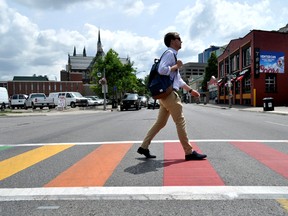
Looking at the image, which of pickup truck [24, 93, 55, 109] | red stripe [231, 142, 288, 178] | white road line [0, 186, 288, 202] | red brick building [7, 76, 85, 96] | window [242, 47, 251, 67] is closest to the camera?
white road line [0, 186, 288, 202]

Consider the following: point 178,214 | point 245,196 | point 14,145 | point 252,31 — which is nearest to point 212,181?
point 245,196

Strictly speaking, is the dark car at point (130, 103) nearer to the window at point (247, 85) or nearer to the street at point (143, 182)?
the window at point (247, 85)

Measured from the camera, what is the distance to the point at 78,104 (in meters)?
41.5

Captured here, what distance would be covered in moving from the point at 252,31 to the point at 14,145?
3843 centimetres

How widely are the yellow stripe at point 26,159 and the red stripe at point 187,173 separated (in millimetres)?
2287

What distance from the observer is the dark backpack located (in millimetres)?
5242

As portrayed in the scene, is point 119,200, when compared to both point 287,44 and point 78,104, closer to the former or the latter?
point 78,104

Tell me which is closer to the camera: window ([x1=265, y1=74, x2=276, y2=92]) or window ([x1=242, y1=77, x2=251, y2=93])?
window ([x1=265, y1=74, x2=276, y2=92])

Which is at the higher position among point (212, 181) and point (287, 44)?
point (287, 44)

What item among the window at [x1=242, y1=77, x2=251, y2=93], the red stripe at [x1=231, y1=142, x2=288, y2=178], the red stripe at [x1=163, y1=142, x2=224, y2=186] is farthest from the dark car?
the red stripe at [x1=163, y1=142, x2=224, y2=186]

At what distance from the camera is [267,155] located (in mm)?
6219

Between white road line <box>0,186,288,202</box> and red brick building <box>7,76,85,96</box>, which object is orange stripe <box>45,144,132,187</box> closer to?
white road line <box>0,186,288,202</box>

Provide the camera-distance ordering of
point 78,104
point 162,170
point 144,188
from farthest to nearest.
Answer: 1. point 78,104
2. point 162,170
3. point 144,188

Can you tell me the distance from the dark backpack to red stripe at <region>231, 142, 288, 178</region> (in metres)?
1.96
